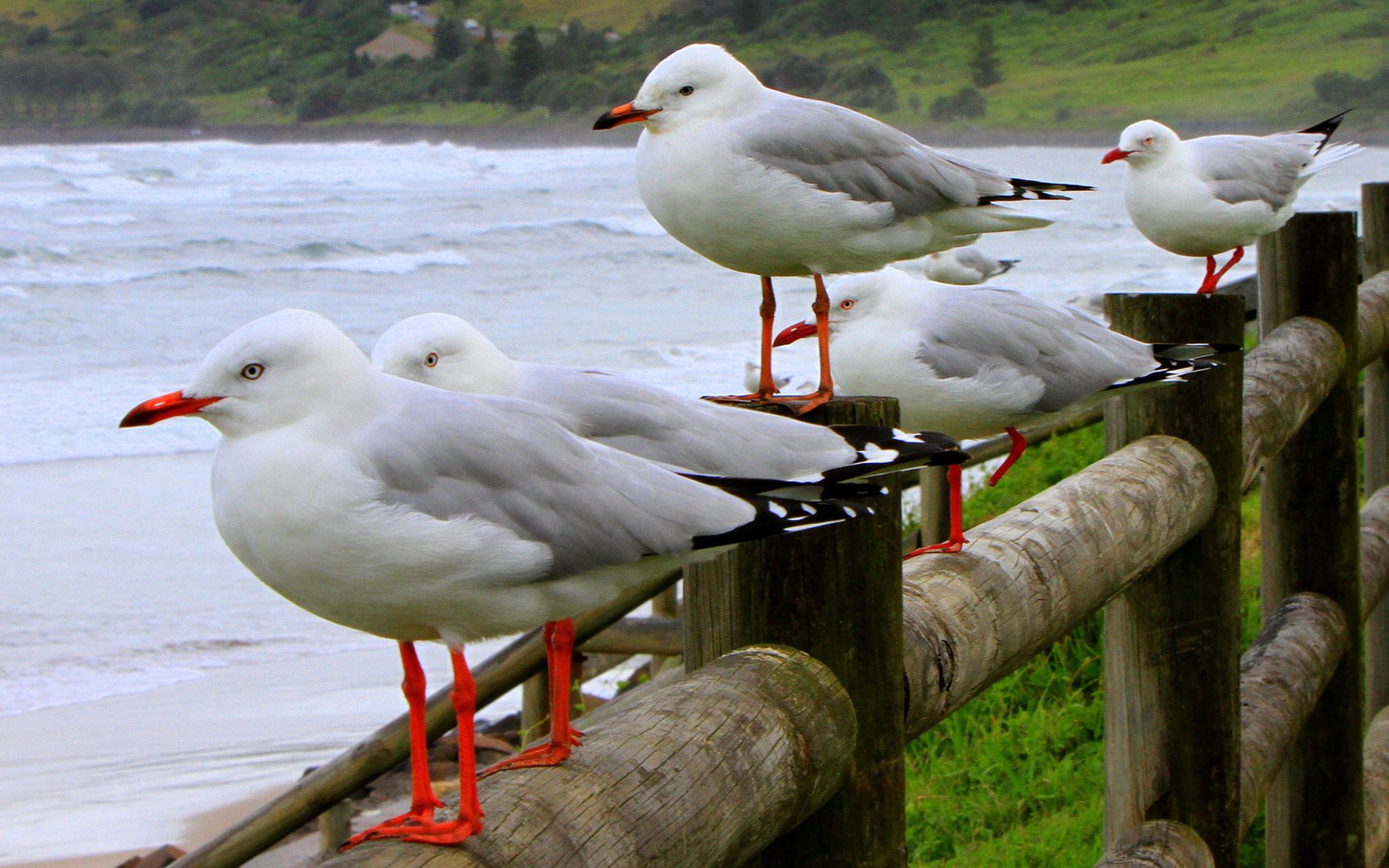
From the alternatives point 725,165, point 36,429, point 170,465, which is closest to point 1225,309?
point 725,165

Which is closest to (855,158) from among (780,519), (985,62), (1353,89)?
(780,519)

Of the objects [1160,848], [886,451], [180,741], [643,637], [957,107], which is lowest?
[180,741]

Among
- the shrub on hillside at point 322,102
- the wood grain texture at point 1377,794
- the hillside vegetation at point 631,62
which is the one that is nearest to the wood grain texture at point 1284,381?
the wood grain texture at point 1377,794

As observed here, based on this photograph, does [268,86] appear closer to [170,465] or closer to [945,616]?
[170,465]

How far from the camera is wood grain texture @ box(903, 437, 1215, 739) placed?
1.66 metres

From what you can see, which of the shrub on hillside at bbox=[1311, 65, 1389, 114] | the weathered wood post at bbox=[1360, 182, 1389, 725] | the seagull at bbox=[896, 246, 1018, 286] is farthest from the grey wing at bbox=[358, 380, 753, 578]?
the shrub on hillside at bbox=[1311, 65, 1389, 114]

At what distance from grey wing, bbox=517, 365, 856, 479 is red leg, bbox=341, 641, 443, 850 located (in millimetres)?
336

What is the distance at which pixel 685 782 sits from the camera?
49.1 inches

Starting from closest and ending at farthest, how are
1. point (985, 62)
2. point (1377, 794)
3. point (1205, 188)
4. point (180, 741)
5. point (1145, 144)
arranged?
point (1377, 794), point (1205, 188), point (1145, 144), point (180, 741), point (985, 62)

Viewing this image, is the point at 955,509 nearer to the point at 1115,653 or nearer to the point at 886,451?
the point at 1115,653

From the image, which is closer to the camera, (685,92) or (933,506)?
(685,92)

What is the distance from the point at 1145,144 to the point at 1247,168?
259 mm

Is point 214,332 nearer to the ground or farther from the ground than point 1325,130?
nearer to the ground

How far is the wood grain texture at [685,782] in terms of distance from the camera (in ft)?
3.80
